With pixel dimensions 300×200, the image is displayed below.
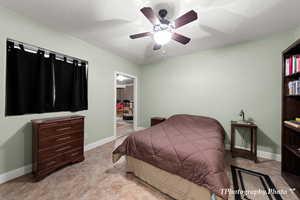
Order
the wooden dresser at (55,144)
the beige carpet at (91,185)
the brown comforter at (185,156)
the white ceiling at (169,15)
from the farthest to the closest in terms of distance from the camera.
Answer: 1. the wooden dresser at (55,144)
2. the white ceiling at (169,15)
3. the beige carpet at (91,185)
4. the brown comforter at (185,156)

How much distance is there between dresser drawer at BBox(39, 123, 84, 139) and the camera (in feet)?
5.65

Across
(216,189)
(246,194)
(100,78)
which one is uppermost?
(100,78)

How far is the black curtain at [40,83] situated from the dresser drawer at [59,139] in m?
0.54

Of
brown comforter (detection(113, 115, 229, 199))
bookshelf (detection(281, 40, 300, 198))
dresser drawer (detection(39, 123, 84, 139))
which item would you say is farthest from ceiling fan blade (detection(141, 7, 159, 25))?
dresser drawer (detection(39, 123, 84, 139))

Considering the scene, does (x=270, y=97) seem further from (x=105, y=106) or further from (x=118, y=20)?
(x=105, y=106)

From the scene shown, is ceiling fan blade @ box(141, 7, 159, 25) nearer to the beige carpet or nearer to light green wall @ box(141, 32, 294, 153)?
light green wall @ box(141, 32, 294, 153)

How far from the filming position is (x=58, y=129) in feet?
6.19

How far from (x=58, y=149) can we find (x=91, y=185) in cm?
82

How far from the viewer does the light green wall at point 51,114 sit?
1666 millimetres

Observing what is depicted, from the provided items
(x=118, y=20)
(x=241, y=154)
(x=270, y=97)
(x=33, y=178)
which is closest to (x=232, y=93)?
(x=270, y=97)

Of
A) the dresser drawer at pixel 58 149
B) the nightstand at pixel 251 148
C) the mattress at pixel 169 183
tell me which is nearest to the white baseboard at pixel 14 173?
the dresser drawer at pixel 58 149

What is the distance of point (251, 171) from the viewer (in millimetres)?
1946

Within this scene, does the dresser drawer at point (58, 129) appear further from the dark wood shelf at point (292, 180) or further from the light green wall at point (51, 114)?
the dark wood shelf at point (292, 180)

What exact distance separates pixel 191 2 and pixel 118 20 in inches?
44.6
